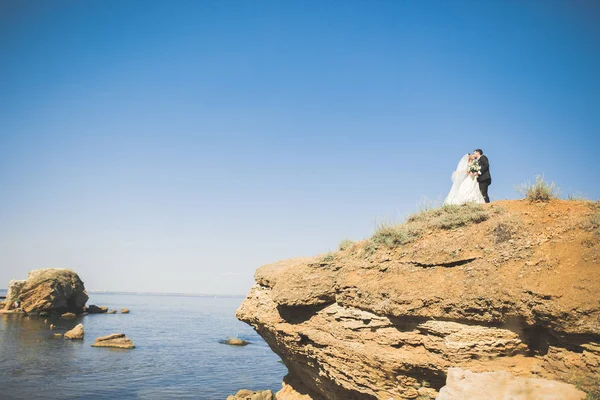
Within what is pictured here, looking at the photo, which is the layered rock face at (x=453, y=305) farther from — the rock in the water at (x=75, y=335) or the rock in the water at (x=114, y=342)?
the rock in the water at (x=75, y=335)

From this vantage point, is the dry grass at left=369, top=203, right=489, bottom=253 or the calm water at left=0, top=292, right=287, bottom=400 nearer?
the dry grass at left=369, top=203, right=489, bottom=253

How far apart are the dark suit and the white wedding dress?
0.43 ft

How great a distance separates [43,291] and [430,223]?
64842mm

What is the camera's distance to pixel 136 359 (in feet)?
89.5

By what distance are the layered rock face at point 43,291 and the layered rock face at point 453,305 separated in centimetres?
5971

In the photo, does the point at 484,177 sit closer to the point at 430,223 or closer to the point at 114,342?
the point at 430,223

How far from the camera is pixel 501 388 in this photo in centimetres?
552

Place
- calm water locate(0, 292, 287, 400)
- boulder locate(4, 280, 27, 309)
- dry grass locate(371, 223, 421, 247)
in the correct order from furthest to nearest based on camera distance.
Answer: boulder locate(4, 280, 27, 309) < calm water locate(0, 292, 287, 400) < dry grass locate(371, 223, 421, 247)

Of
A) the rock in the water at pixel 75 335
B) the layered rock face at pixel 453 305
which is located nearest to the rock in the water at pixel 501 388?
the layered rock face at pixel 453 305

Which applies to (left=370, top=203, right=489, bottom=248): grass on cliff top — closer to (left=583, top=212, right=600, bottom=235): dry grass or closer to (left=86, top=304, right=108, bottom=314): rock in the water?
(left=583, top=212, right=600, bottom=235): dry grass

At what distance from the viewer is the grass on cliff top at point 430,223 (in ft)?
28.9

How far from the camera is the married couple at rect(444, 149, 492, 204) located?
1105 centimetres

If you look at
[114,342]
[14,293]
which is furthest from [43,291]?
[114,342]

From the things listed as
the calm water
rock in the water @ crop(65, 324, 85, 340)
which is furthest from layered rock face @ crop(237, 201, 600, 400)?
rock in the water @ crop(65, 324, 85, 340)
